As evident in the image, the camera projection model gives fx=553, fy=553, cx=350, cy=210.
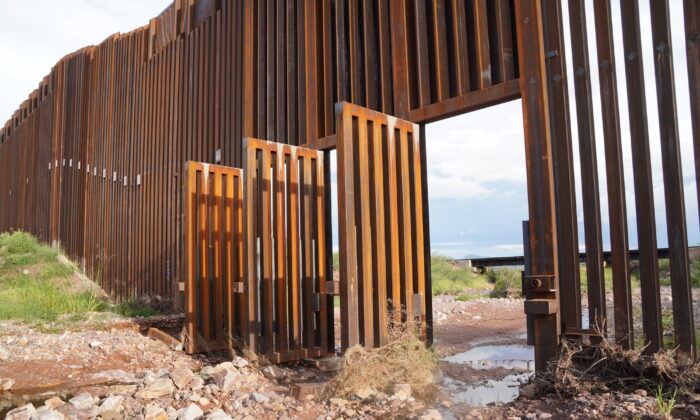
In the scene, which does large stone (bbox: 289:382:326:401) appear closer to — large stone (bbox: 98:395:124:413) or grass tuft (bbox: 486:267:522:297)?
large stone (bbox: 98:395:124:413)

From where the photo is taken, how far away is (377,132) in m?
5.02

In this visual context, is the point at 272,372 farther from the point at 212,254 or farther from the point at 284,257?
the point at 212,254

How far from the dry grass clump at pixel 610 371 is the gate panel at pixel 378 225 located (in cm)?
136

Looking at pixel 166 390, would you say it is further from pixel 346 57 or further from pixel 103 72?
pixel 103 72

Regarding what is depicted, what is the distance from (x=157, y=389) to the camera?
4.44 meters

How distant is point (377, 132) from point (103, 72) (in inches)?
449

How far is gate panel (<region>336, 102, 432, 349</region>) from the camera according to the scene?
4652 millimetres

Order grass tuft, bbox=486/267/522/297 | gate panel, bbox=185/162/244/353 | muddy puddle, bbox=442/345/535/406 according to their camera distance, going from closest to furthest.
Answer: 1. muddy puddle, bbox=442/345/535/406
2. gate panel, bbox=185/162/244/353
3. grass tuft, bbox=486/267/522/297

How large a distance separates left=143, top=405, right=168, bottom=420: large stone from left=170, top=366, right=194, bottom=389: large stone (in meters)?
0.64

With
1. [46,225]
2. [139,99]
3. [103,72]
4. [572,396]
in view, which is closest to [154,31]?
[139,99]

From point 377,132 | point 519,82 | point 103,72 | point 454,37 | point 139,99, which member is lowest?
point 377,132

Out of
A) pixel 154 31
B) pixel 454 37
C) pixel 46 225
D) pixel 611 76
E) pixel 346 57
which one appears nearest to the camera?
pixel 611 76

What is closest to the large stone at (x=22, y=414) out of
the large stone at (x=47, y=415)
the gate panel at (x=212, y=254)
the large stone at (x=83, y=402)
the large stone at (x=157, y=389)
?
the large stone at (x=47, y=415)

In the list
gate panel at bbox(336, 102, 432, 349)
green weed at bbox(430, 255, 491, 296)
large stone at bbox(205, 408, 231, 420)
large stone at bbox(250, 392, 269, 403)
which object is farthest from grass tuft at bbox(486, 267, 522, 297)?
large stone at bbox(205, 408, 231, 420)
